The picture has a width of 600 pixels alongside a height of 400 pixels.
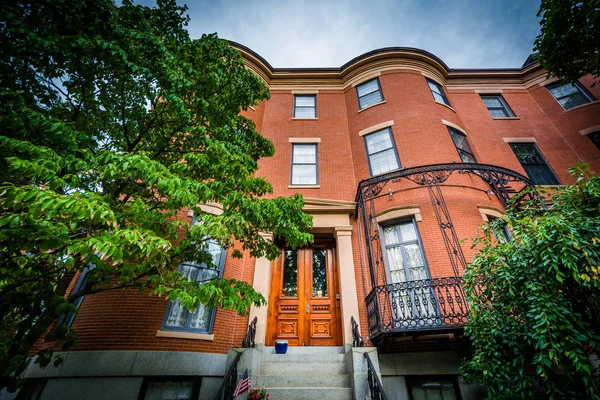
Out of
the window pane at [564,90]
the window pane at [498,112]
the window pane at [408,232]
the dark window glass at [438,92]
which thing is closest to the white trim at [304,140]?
the window pane at [408,232]

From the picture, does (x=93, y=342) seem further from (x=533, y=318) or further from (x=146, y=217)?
(x=533, y=318)

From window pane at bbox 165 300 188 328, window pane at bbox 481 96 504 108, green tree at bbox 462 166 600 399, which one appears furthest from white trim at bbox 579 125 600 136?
window pane at bbox 165 300 188 328

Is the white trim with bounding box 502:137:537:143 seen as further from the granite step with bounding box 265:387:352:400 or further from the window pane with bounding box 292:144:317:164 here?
the granite step with bounding box 265:387:352:400

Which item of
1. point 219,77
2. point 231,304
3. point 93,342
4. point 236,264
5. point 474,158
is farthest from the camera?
point 474,158

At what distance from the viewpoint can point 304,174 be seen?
9953mm

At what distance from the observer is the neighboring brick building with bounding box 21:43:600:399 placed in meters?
5.48

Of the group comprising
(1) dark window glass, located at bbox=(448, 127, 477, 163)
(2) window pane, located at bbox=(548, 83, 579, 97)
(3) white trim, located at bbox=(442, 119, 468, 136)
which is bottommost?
(1) dark window glass, located at bbox=(448, 127, 477, 163)

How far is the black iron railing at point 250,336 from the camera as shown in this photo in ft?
19.5

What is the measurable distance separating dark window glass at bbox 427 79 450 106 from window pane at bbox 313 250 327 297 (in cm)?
865

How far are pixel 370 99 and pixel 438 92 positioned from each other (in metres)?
3.26

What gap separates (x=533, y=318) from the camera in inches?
126

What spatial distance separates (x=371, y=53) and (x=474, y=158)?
6.63 meters

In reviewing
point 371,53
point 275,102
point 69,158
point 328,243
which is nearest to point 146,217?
point 69,158

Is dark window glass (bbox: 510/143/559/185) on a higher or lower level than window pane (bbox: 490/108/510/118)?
lower
